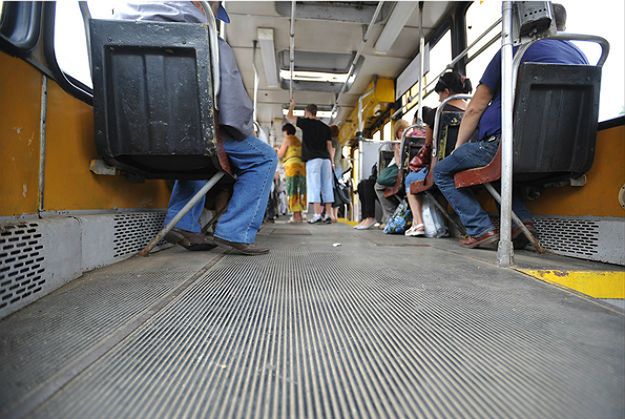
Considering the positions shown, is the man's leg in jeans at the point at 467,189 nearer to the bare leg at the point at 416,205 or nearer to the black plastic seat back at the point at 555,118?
the black plastic seat back at the point at 555,118

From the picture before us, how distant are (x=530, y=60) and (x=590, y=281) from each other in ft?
3.85

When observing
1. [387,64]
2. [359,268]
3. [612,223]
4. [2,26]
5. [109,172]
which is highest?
[387,64]

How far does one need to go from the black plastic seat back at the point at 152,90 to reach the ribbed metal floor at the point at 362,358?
71 cm

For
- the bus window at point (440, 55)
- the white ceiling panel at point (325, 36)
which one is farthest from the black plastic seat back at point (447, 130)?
the white ceiling panel at point (325, 36)

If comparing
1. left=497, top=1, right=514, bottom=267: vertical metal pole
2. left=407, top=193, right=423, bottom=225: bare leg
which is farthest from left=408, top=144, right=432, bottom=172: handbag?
left=497, top=1, right=514, bottom=267: vertical metal pole

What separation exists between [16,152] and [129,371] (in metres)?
0.83

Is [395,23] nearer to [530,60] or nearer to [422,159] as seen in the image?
[422,159]

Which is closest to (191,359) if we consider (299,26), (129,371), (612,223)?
(129,371)

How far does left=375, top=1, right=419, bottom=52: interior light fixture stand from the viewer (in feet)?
12.9

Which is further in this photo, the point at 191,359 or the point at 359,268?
the point at 359,268

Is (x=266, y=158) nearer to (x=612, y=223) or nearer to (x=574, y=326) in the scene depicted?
(x=574, y=326)

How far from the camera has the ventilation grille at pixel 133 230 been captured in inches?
56.7

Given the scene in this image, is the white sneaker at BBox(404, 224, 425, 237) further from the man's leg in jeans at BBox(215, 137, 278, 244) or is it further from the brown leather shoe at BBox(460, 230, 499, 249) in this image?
the man's leg in jeans at BBox(215, 137, 278, 244)

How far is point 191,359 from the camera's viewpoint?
0.55m
